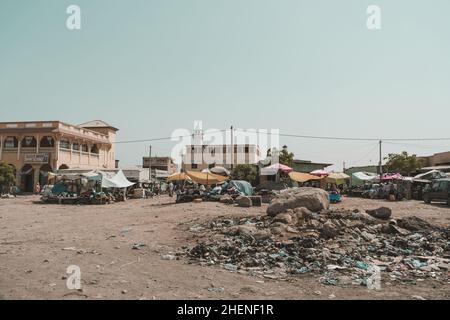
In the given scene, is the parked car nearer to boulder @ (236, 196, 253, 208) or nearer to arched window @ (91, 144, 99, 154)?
boulder @ (236, 196, 253, 208)

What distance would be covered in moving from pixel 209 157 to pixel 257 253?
190 feet

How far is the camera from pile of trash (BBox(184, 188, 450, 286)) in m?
7.00

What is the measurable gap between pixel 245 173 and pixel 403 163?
22.6m

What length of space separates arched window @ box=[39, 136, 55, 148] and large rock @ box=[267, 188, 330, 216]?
32.0m

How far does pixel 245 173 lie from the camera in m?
43.3

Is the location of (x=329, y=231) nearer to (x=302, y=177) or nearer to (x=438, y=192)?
(x=438, y=192)

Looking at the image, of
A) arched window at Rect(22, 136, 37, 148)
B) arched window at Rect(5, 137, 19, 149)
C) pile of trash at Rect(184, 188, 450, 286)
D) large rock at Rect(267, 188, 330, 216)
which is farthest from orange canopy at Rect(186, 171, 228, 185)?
arched window at Rect(5, 137, 19, 149)

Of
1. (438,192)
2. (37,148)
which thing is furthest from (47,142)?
(438,192)

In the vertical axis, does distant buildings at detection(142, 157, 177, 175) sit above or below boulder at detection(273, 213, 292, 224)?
above

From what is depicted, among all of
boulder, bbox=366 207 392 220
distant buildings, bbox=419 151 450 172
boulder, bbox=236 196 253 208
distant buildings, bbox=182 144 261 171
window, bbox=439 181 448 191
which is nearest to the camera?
boulder, bbox=366 207 392 220

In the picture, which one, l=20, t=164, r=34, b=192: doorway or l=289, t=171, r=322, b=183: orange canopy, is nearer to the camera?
l=289, t=171, r=322, b=183: orange canopy

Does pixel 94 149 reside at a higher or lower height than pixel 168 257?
higher
